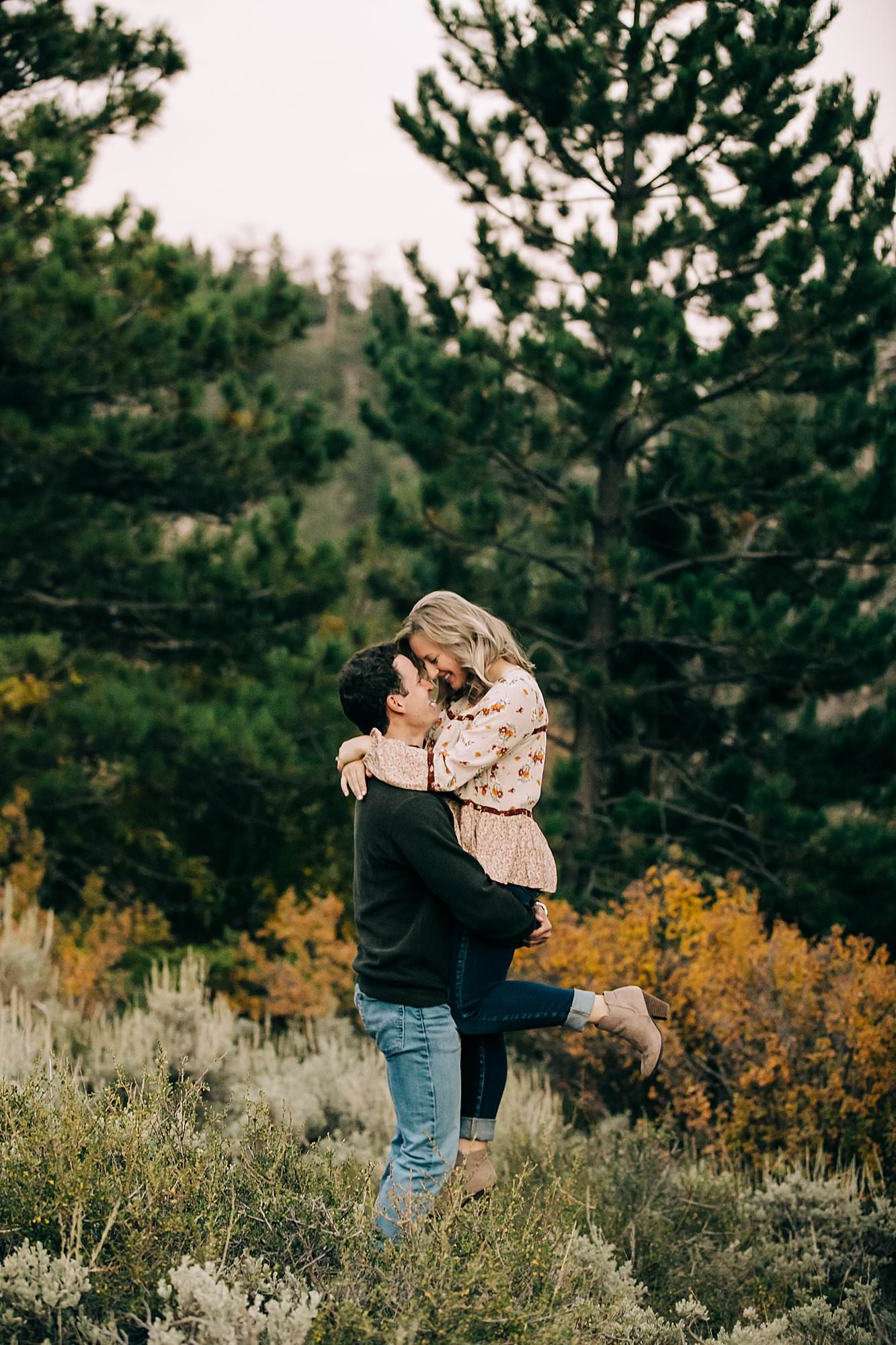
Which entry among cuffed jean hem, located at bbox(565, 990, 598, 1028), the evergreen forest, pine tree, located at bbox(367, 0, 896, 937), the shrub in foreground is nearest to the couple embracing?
cuffed jean hem, located at bbox(565, 990, 598, 1028)

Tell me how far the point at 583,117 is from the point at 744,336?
6.13ft

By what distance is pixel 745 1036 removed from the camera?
5.62 m

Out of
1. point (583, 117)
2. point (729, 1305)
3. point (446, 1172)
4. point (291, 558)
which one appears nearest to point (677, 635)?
point (291, 558)

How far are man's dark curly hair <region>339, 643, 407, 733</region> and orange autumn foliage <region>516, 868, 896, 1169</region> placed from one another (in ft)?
9.45

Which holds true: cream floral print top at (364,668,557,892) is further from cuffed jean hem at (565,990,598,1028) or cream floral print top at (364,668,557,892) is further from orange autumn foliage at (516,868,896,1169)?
orange autumn foliage at (516,868,896,1169)

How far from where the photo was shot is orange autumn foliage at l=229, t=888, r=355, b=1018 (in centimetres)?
926

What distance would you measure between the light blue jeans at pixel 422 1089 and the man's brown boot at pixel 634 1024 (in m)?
0.42

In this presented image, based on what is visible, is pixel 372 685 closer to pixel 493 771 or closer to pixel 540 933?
pixel 493 771

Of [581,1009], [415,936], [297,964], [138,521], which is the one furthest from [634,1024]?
[138,521]

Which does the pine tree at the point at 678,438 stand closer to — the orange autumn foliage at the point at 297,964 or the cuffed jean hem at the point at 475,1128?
the orange autumn foliage at the point at 297,964

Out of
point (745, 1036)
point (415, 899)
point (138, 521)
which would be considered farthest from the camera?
point (138, 521)

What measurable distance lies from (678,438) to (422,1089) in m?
7.72

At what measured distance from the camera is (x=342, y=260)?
34344mm

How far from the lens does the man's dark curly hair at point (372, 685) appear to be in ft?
10.9
